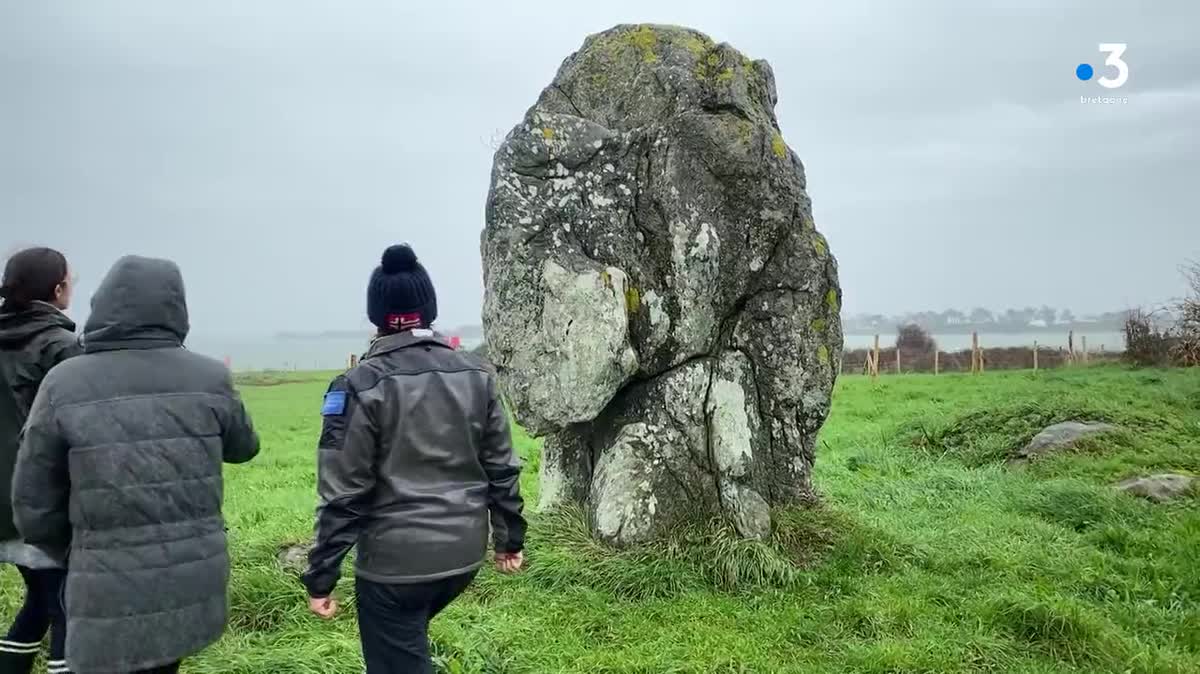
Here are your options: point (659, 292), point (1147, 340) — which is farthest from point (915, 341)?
point (659, 292)

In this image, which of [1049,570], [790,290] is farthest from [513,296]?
[1049,570]

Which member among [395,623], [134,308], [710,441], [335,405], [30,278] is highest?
[30,278]

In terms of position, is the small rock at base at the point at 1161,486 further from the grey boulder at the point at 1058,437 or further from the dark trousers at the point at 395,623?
the dark trousers at the point at 395,623

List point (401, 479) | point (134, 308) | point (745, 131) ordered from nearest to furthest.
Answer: point (134, 308) < point (401, 479) < point (745, 131)

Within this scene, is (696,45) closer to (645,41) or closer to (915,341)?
(645,41)

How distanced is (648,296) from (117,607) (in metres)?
4.26

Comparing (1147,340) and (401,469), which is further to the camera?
(1147,340)

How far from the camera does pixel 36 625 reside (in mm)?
4215

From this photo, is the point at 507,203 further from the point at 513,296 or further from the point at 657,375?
the point at 657,375

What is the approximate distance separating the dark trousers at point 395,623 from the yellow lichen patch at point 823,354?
4413mm

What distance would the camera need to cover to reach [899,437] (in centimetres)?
1277

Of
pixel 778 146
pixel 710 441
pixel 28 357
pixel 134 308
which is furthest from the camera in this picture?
pixel 778 146

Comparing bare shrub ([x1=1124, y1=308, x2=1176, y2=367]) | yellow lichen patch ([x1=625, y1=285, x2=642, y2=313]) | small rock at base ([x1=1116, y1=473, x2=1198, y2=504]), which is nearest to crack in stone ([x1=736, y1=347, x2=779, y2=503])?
yellow lichen patch ([x1=625, y1=285, x2=642, y2=313])

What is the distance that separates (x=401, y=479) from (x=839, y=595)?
147 inches
